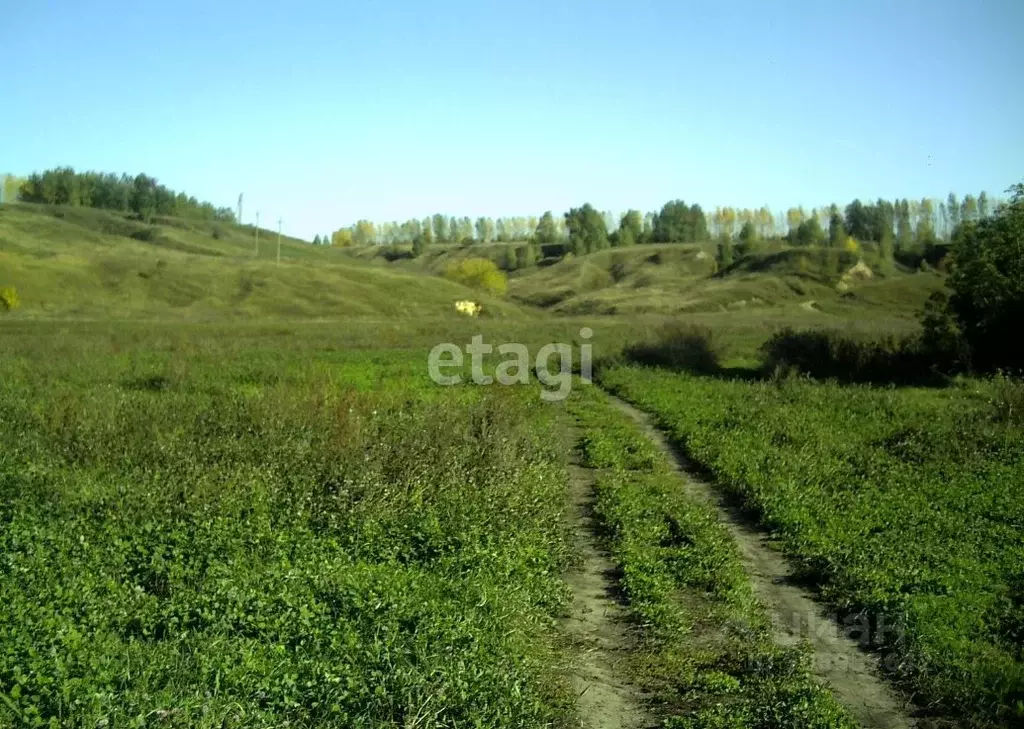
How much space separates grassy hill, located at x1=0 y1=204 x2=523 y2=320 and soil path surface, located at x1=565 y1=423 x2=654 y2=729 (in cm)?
4685

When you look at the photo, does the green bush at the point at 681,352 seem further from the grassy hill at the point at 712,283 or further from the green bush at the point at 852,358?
the grassy hill at the point at 712,283

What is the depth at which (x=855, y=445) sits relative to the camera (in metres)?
13.1

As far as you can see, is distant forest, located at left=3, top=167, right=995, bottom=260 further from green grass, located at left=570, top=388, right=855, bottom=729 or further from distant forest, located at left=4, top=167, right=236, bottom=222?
green grass, located at left=570, top=388, right=855, bottom=729

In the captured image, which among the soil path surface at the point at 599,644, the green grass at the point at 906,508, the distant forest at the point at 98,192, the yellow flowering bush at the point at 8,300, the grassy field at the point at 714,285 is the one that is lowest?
the soil path surface at the point at 599,644

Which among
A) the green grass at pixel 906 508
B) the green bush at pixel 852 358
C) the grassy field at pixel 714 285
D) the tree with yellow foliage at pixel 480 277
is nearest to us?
the green grass at pixel 906 508

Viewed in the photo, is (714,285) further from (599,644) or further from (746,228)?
(599,644)

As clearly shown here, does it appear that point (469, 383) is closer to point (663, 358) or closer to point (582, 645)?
point (663, 358)

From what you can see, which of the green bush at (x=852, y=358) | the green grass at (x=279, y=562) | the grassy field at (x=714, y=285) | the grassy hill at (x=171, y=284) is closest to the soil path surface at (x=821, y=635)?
the green grass at (x=279, y=562)

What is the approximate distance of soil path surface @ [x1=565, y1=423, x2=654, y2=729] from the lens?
543cm

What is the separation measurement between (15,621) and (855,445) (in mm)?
11114

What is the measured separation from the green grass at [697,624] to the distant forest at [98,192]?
130692 mm

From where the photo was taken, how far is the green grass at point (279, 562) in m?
4.79

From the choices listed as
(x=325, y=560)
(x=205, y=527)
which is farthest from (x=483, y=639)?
(x=205, y=527)

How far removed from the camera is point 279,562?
7.02 m
